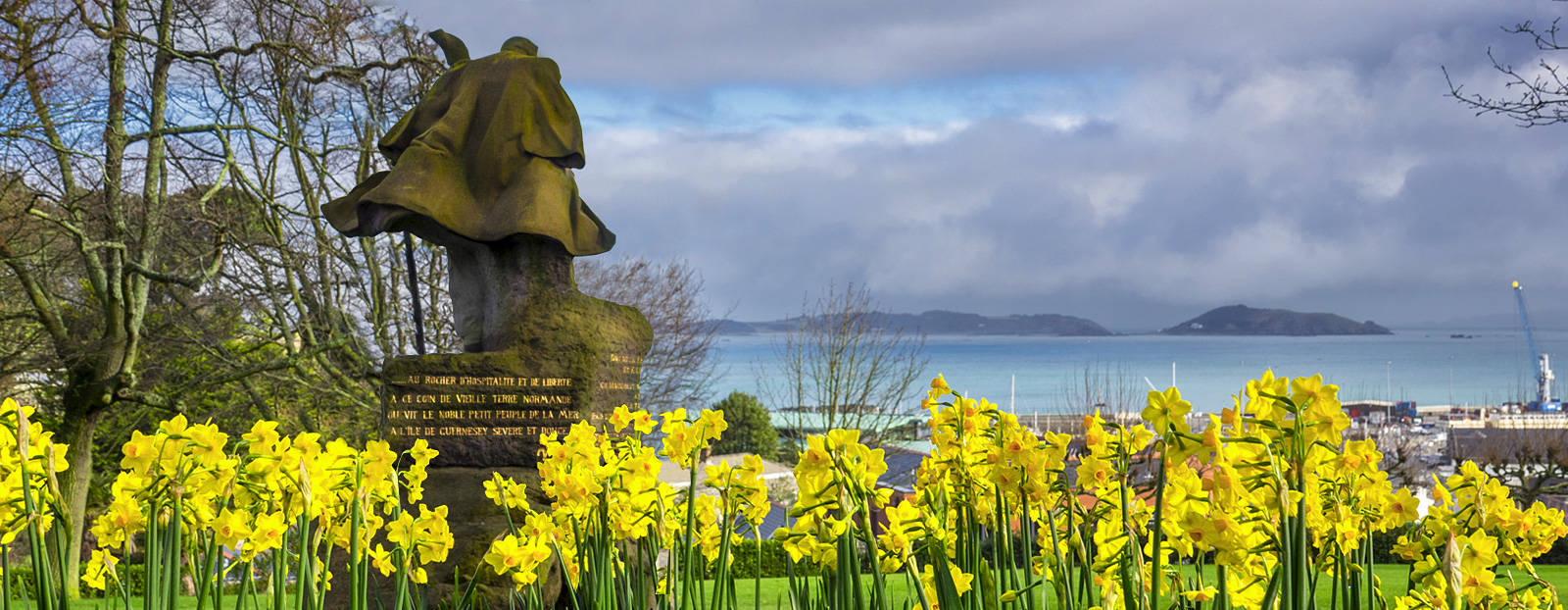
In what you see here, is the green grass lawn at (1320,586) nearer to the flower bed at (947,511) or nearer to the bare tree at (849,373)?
the flower bed at (947,511)

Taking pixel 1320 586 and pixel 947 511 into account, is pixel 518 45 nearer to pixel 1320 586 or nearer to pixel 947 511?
pixel 947 511

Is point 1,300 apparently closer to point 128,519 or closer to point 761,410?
point 128,519

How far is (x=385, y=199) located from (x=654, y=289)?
664 inches

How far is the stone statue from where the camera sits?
20.5 feet

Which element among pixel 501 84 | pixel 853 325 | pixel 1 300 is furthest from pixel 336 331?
pixel 853 325

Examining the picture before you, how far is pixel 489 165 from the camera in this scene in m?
6.52

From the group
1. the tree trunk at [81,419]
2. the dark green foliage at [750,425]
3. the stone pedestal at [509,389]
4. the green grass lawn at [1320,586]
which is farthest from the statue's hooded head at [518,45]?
the dark green foliage at [750,425]

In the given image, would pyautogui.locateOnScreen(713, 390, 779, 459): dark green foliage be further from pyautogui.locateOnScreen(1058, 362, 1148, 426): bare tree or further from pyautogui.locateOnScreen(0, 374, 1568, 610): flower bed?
pyautogui.locateOnScreen(0, 374, 1568, 610): flower bed

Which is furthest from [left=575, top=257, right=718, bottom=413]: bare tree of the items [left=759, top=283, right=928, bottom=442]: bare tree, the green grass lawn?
the green grass lawn

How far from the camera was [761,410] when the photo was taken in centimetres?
2841

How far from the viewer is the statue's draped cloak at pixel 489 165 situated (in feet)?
20.4

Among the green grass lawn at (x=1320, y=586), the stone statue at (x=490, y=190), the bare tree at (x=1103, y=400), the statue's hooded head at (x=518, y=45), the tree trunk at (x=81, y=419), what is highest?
the statue's hooded head at (x=518, y=45)

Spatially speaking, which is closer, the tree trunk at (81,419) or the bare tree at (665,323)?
the tree trunk at (81,419)

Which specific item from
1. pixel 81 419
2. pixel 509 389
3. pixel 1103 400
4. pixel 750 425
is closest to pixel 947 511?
pixel 509 389
